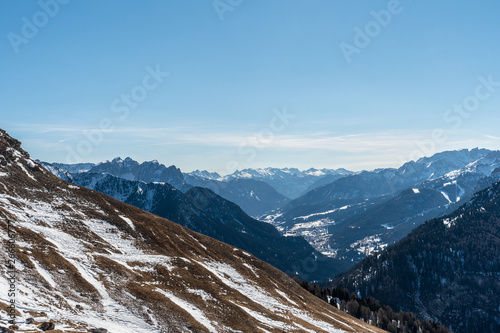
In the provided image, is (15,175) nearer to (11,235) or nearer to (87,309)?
(11,235)

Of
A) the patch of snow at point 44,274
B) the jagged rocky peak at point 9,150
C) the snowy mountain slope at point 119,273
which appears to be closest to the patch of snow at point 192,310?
the snowy mountain slope at point 119,273

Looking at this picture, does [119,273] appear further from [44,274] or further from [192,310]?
[192,310]

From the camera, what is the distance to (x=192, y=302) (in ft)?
235

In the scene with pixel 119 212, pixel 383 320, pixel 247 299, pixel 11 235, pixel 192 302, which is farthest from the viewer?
pixel 383 320

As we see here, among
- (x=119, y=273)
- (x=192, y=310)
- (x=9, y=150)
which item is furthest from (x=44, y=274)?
(x=9, y=150)

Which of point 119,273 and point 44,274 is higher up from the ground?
point 44,274

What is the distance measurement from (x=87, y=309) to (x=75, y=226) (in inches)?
1571

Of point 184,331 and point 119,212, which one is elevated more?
point 119,212

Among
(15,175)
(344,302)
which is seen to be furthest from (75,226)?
(344,302)

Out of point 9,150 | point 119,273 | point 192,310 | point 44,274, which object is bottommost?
point 192,310

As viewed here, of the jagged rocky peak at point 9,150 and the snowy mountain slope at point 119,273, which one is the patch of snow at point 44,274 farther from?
the jagged rocky peak at point 9,150

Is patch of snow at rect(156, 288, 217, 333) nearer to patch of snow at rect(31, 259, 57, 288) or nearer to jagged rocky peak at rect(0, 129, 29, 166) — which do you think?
patch of snow at rect(31, 259, 57, 288)

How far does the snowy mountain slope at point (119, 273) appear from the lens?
55469mm

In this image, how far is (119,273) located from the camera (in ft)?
235
